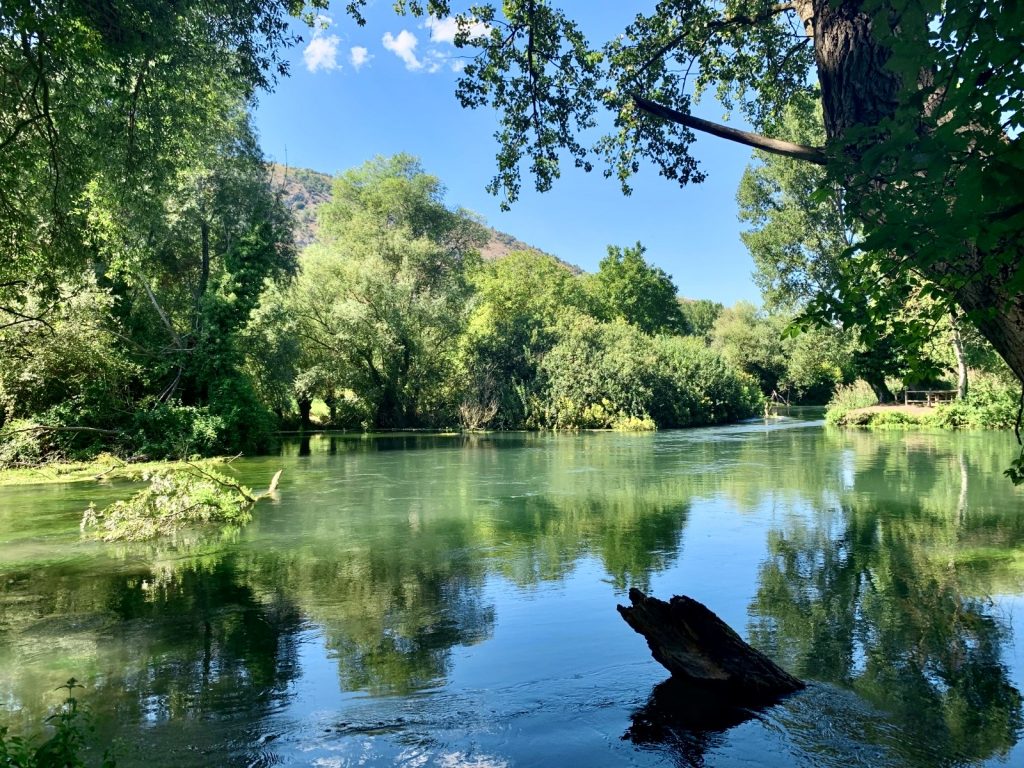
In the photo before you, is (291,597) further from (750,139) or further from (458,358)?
(458,358)

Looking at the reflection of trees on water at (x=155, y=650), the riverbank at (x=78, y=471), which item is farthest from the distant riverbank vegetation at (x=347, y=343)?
the reflection of trees on water at (x=155, y=650)

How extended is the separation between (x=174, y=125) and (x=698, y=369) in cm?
3676

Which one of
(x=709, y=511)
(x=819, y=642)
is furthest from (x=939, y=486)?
(x=819, y=642)

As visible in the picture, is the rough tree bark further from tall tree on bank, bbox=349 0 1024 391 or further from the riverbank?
the riverbank

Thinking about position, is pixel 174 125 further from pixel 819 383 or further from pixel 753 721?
pixel 819 383

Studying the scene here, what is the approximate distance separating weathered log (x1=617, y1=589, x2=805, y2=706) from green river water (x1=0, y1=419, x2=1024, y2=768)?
0.27 meters

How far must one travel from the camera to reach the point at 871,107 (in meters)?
3.85

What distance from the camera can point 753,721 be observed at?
4.82 m

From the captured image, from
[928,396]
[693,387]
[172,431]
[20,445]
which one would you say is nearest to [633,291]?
[693,387]

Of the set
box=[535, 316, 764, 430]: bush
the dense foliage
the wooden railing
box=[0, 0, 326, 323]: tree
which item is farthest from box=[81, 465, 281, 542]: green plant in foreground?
the wooden railing

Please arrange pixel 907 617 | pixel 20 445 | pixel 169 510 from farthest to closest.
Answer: pixel 20 445 → pixel 169 510 → pixel 907 617

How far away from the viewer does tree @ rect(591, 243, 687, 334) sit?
69.2 m

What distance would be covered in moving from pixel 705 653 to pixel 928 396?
38.2 meters

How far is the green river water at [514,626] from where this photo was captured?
471 cm
